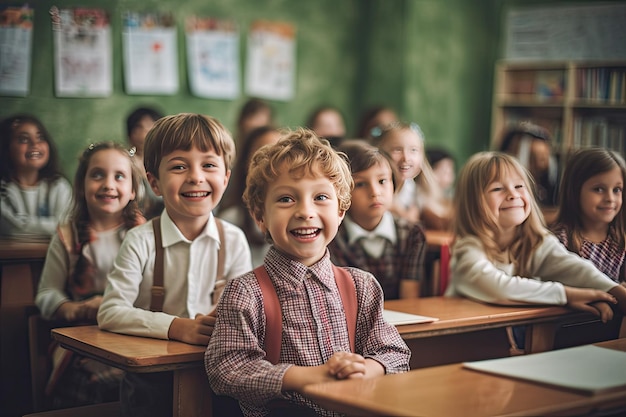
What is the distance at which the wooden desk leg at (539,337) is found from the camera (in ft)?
8.27

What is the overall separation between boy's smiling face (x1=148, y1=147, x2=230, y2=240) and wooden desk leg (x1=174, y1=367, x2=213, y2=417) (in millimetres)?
520

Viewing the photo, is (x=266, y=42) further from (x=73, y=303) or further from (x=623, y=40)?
(x=73, y=303)

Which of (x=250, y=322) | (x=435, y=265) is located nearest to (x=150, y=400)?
(x=250, y=322)

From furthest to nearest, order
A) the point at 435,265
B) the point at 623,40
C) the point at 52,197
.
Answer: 1. the point at 623,40
2. the point at 435,265
3. the point at 52,197

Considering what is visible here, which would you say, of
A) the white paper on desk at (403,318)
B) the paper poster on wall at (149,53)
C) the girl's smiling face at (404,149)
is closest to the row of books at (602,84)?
the paper poster on wall at (149,53)

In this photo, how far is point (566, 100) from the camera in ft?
21.6

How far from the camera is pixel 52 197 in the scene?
3.01m

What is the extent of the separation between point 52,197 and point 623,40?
15.4 ft

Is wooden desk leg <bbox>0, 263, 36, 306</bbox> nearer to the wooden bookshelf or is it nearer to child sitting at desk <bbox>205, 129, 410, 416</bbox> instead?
child sitting at desk <bbox>205, 129, 410, 416</bbox>

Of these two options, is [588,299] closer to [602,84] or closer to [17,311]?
[17,311]

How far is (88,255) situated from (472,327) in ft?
3.82

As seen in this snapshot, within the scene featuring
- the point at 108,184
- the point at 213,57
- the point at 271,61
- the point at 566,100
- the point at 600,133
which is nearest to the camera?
the point at 108,184

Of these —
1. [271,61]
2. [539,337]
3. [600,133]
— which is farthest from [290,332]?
[271,61]

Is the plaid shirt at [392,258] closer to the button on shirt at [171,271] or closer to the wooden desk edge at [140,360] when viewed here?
the button on shirt at [171,271]
